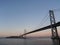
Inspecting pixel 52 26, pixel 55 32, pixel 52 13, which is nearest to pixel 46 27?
pixel 52 26

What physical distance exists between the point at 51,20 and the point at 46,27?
10.1 meters

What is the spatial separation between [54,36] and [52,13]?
7.74 m

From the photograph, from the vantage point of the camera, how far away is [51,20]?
47438 millimetres

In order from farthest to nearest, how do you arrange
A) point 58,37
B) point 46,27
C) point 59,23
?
point 58,37, point 46,27, point 59,23

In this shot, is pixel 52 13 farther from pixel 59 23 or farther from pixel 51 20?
pixel 59 23

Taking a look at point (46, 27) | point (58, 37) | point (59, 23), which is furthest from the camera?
point (58, 37)

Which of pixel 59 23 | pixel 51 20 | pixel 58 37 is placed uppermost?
pixel 51 20

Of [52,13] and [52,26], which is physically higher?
[52,13]

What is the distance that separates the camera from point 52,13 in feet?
157

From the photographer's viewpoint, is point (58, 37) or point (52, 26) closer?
point (52, 26)

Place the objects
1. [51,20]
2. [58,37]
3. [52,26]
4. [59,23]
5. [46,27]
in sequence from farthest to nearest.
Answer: [51,20] → [58,37] → [52,26] → [46,27] → [59,23]

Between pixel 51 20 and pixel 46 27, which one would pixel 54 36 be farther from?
pixel 46 27

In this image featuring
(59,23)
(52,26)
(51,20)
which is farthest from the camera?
(51,20)

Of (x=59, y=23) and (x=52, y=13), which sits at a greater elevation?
(x=52, y=13)
